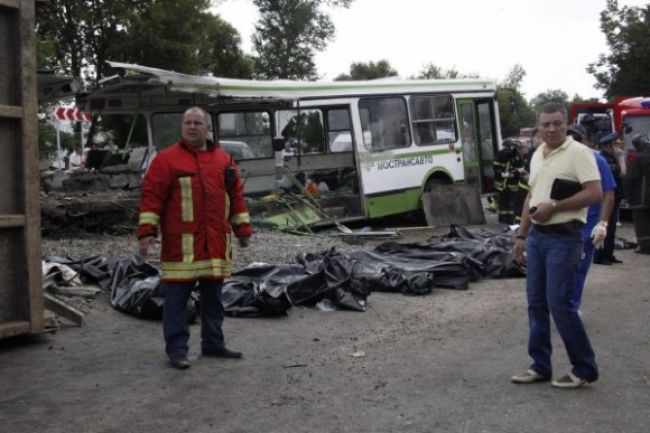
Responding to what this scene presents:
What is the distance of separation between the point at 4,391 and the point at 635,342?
15.4 feet

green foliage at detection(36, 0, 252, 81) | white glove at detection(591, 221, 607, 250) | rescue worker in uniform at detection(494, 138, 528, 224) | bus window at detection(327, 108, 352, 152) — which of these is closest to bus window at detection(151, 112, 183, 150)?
bus window at detection(327, 108, 352, 152)

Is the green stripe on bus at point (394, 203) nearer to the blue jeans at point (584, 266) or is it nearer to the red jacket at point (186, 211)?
the blue jeans at point (584, 266)

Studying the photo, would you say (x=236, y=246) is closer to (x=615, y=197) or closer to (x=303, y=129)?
(x=303, y=129)

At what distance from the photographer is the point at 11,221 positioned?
546 centimetres

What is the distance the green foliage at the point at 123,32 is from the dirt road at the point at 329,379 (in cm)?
1745

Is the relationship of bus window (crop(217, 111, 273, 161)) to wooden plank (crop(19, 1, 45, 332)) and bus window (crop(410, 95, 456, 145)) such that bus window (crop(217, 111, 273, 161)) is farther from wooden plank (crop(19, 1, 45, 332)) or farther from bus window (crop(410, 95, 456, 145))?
wooden plank (crop(19, 1, 45, 332))

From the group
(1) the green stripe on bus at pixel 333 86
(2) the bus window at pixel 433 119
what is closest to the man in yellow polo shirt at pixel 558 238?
(1) the green stripe on bus at pixel 333 86

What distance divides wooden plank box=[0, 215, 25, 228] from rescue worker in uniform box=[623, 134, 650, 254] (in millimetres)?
9257

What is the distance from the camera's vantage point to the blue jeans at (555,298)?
4.77m

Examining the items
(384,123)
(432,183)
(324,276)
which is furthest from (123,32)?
(324,276)

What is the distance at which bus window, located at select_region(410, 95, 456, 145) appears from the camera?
50.6 ft

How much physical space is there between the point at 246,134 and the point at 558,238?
9.50 meters

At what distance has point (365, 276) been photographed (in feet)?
28.4

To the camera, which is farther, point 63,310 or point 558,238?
point 63,310
